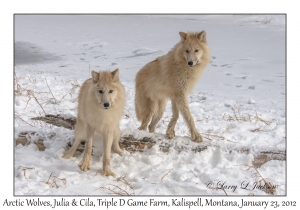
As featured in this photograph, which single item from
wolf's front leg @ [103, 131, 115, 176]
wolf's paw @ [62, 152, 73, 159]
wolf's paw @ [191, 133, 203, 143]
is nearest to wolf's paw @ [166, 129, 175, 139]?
wolf's paw @ [191, 133, 203, 143]

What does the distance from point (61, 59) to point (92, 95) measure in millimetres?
8591

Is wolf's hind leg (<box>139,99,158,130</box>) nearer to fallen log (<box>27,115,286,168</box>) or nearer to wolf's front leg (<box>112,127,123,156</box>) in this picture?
fallen log (<box>27,115,286,168</box>)

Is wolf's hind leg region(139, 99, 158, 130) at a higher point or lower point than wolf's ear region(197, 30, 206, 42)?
lower

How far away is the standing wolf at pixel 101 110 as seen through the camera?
5609mm

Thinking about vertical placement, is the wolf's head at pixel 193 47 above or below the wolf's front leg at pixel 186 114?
above

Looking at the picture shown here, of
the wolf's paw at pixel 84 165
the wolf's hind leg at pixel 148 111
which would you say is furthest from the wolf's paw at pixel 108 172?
the wolf's hind leg at pixel 148 111

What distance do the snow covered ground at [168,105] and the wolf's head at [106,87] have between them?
1.17m

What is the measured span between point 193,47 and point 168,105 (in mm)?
3171

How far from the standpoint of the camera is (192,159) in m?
6.06

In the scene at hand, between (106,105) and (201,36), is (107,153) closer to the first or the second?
(106,105)

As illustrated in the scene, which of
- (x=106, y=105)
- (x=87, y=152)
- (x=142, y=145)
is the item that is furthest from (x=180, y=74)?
(x=87, y=152)

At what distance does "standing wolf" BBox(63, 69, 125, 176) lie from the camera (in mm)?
5609

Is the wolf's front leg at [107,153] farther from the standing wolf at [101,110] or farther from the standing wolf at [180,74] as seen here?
the standing wolf at [180,74]

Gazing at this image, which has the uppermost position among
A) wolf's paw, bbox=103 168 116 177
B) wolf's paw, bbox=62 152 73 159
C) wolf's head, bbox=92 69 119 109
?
wolf's head, bbox=92 69 119 109
